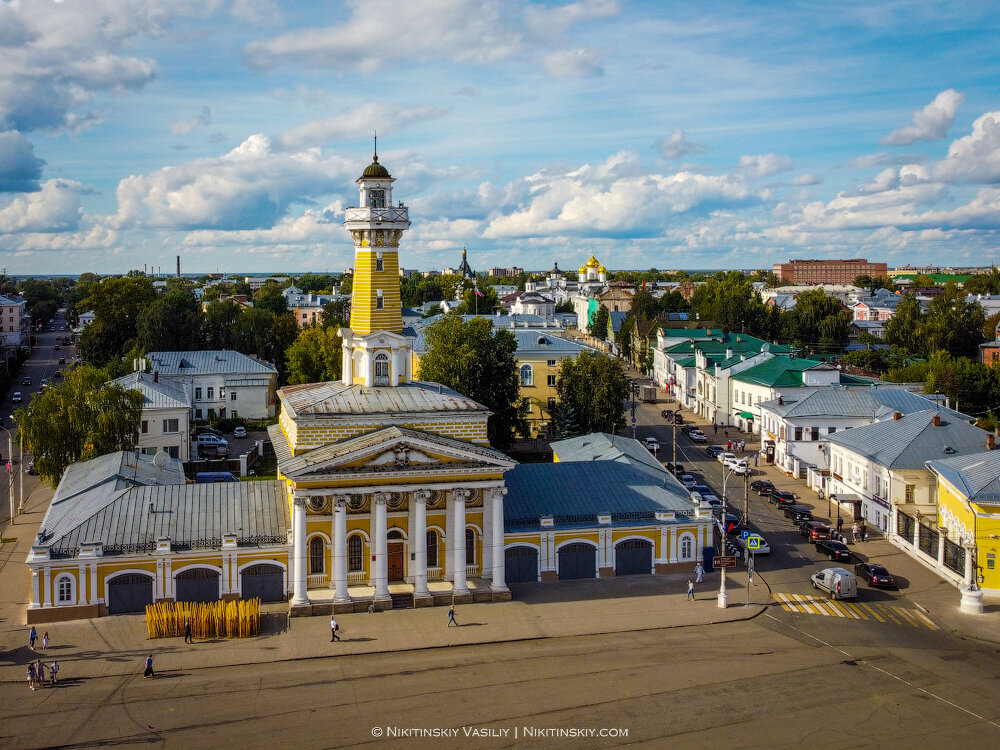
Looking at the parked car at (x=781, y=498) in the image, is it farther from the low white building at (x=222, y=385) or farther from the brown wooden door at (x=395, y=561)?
the low white building at (x=222, y=385)

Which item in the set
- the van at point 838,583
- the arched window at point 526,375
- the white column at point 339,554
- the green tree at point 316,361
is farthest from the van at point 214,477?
the van at point 838,583

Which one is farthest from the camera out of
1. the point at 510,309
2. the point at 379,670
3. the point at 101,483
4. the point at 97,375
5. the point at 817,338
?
the point at 510,309

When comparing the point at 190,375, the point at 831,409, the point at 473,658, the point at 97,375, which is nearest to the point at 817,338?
the point at 831,409

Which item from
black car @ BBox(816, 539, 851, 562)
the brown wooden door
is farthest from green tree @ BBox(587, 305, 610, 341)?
the brown wooden door

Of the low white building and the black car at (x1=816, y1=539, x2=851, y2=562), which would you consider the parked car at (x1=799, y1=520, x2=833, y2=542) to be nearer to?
the black car at (x1=816, y1=539, x2=851, y2=562)

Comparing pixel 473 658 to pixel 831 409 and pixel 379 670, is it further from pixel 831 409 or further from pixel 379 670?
pixel 831 409

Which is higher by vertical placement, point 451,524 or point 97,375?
point 97,375
